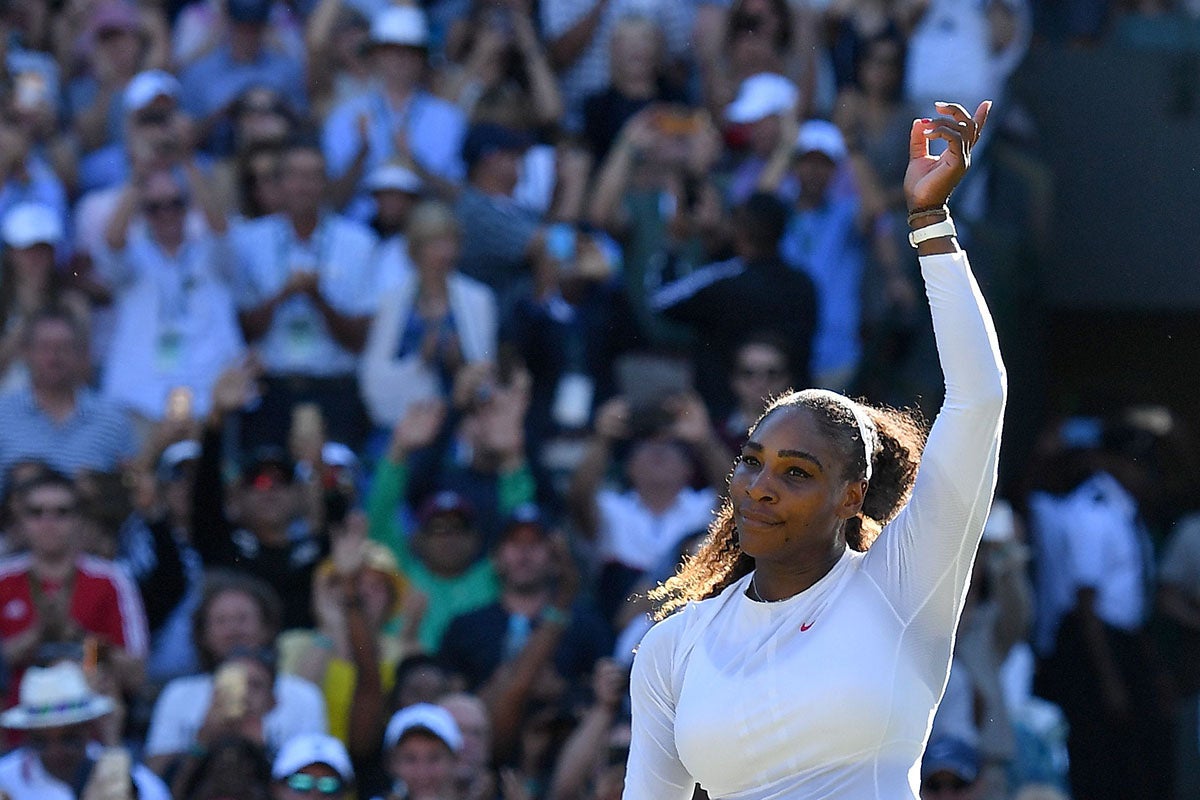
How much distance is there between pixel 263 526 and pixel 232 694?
898 millimetres

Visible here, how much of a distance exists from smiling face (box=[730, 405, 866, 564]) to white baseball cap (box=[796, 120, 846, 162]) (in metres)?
6.11

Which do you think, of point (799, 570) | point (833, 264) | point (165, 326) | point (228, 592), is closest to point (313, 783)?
point (228, 592)

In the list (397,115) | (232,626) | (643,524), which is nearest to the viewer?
(232,626)

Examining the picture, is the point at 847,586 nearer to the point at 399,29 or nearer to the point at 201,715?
the point at 201,715

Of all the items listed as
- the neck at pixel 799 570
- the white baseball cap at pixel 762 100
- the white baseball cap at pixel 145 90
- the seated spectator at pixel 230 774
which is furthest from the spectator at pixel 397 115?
the neck at pixel 799 570

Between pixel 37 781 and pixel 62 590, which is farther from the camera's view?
pixel 62 590

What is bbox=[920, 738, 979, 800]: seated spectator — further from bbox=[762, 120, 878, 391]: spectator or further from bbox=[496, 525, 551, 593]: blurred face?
bbox=[762, 120, 878, 391]: spectator

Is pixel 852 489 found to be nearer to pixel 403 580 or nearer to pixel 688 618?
pixel 688 618

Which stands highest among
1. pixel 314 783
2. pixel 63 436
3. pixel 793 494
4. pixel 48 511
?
pixel 793 494

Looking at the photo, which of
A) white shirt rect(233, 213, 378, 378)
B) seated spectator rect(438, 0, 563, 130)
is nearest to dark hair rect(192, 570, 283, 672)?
white shirt rect(233, 213, 378, 378)

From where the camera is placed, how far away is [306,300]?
8.57m

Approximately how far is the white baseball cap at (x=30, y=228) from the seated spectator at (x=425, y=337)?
1365 mm

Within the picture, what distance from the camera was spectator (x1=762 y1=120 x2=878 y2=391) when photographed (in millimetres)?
8781

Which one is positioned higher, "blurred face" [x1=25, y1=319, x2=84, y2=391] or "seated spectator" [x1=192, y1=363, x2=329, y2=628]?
"blurred face" [x1=25, y1=319, x2=84, y2=391]
